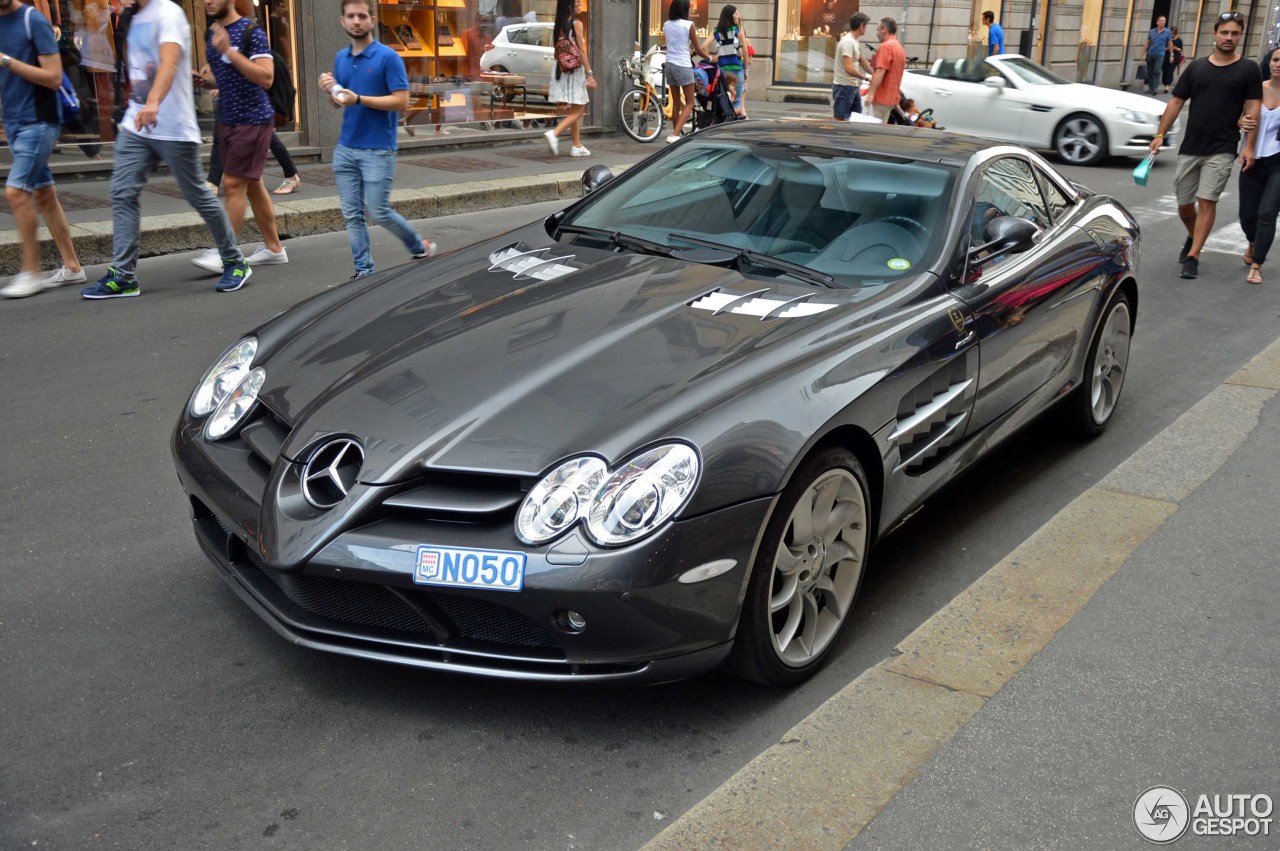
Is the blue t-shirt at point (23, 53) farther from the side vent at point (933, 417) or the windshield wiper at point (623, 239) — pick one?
the side vent at point (933, 417)

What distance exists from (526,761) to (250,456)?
116 centimetres

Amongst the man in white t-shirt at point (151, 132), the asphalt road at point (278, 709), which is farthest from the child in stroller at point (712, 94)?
A: the asphalt road at point (278, 709)

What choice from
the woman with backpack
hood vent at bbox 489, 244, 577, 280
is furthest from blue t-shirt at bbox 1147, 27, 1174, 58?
hood vent at bbox 489, 244, 577, 280

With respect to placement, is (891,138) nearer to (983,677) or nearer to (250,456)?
(983,677)

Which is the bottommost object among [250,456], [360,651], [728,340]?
[360,651]

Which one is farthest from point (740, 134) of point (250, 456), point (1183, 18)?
point (1183, 18)

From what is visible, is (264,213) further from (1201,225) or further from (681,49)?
(681,49)

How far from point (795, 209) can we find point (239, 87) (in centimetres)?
510

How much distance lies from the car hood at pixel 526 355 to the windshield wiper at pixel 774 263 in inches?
3.6

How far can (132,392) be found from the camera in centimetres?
585

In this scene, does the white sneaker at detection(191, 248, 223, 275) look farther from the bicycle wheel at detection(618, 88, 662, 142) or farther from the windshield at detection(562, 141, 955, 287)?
the bicycle wheel at detection(618, 88, 662, 142)

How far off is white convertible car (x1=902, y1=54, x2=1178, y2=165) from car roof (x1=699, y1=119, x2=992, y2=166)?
11950mm

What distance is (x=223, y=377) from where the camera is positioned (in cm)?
386

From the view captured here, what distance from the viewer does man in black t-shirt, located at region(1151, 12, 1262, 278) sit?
29.7 ft
